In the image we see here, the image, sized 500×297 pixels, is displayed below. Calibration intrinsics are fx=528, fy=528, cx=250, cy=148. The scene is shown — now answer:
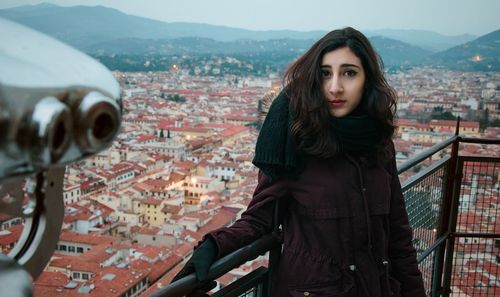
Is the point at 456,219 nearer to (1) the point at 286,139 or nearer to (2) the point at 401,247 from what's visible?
(2) the point at 401,247

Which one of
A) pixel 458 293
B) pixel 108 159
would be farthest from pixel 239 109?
pixel 458 293

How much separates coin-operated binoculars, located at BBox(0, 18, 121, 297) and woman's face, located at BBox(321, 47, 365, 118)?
669 mm

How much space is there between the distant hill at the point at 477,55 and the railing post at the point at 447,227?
3999 cm

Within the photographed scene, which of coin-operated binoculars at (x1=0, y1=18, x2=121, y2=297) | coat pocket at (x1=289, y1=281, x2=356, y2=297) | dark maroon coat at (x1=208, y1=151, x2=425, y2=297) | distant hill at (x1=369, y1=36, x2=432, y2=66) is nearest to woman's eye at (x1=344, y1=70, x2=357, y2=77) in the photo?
dark maroon coat at (x1=208, y1=151, x2=425, y2=297)

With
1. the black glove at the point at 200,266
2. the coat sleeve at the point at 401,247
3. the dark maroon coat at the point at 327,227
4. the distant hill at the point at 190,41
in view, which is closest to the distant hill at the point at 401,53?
the distant hill at the point at 190,41

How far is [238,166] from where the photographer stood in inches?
975

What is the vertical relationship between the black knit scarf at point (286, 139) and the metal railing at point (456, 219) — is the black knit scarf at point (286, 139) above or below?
above

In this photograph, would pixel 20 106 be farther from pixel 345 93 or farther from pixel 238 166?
pixel 238 166

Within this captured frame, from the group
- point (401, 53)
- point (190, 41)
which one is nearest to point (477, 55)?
point (401, 53)

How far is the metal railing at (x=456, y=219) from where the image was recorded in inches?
64.5

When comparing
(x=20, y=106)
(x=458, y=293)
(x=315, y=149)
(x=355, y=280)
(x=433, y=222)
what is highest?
(x=20, y=106)

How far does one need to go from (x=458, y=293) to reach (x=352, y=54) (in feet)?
5.24

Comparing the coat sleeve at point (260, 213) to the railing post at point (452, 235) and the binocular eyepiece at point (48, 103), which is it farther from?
the railing post at point (452, 235)

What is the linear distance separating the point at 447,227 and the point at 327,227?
111 cm
